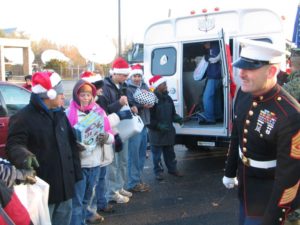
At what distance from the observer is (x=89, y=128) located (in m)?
4.05

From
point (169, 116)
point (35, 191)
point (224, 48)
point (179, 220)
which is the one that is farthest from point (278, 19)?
point (35, 191)

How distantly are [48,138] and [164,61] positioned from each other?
4.72m

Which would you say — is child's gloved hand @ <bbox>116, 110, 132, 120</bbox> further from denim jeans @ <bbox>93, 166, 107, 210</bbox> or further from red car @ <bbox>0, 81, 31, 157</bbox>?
red car @ <bbox>0, 81, 31, 157</bbox>

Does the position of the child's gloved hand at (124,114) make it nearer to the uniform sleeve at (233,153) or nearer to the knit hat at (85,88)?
the knit hat at (85,88)

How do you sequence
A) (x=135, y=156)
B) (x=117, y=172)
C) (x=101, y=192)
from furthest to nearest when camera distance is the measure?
(x=135, y=156) < (x=117, y=172) < (x=101, y=192)

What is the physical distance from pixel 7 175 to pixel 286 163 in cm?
173

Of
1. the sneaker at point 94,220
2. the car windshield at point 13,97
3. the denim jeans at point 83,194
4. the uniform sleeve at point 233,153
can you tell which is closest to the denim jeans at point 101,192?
the sneaker at point 94,220

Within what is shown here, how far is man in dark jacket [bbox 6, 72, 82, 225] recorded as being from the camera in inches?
129

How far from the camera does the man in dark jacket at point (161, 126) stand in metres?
6.58

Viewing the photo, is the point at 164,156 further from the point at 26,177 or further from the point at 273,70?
the point at 273,70

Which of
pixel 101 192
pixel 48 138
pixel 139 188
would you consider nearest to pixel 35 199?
pixel 48 138

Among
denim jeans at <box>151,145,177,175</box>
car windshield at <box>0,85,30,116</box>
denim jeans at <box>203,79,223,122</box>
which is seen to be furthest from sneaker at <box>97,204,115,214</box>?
denim jeans at <box>203,79,223,122</box>

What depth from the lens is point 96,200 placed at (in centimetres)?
504

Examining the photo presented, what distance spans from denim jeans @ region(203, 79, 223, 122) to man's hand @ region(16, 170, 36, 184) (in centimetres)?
509
